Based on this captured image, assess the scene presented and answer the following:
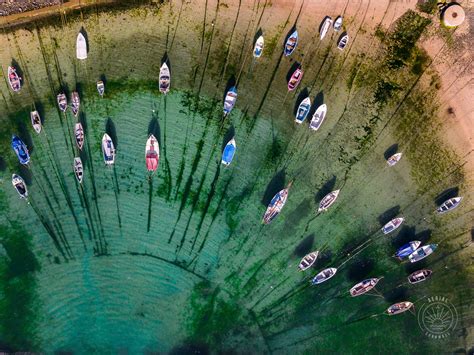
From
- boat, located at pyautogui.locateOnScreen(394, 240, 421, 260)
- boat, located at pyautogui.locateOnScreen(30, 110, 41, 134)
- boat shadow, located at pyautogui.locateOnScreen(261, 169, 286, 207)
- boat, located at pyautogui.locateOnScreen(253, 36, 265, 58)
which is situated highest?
boat, located at pyautogui.locateOnScreen(30, 110, 41, 134)

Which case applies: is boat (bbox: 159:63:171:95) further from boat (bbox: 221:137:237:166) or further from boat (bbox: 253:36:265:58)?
boat (bbox: 253:36:265:58)

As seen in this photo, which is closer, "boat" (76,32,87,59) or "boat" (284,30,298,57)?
"boat" (76,32,87,59)

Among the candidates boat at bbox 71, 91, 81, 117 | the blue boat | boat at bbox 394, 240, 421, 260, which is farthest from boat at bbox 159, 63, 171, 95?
boat at bbox 394, 240, 421, 260

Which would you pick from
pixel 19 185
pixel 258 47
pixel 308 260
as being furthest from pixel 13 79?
pixel 308 260

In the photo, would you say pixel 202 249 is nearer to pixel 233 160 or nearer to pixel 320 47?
pixel 233 160

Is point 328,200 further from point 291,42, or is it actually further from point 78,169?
point 78,169

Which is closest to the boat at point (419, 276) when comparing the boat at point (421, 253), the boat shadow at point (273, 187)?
the boat at point (421, 253)

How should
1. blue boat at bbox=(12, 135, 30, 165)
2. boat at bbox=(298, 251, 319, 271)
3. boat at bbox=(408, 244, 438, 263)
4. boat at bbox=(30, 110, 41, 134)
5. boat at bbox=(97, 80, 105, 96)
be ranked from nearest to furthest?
blue boat at bbox=(12, 135, 30, 165) → boat at bbox=(30, 110, 41, 134) → boat at bbox=(97, 80, 105, 96) → boat at bbox=(298, 251, 319, 271) → boat at bbox=(408, 244, 438, 263)
